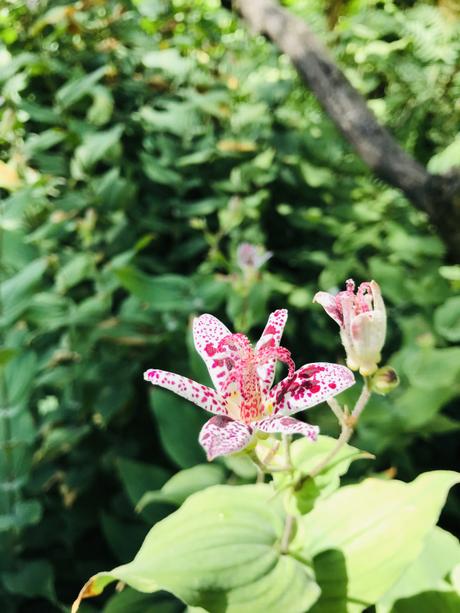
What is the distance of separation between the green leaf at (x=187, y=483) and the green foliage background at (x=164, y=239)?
1 cm

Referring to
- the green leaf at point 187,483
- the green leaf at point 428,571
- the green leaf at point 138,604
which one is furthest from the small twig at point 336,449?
the green leaf at point 138,604

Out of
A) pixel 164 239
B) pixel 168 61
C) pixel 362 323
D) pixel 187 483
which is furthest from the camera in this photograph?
pixel 164 239

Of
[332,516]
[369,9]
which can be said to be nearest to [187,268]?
[369,9]

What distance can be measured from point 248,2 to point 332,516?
4.62ft

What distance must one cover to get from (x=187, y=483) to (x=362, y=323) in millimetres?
421

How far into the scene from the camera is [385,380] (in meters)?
0.54

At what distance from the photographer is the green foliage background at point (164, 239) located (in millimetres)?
992

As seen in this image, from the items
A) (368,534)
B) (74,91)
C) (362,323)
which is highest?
(74,91)

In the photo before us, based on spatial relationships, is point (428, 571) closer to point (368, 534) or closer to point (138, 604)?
point (368, 534)

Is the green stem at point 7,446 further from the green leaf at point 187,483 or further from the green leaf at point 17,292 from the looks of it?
the green leaf at point 187,483

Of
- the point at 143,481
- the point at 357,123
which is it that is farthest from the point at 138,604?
the point at 357,123

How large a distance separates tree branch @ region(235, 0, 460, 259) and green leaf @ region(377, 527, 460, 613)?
713mm

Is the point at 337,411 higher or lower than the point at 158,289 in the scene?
higher

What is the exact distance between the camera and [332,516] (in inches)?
25.2
